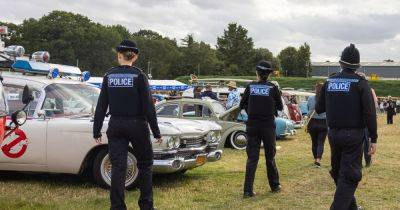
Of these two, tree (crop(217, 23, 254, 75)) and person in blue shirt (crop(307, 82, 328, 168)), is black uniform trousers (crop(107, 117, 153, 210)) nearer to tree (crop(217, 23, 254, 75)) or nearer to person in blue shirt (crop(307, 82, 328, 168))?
person in blue shirt (crop(307, 82, 328, 168))

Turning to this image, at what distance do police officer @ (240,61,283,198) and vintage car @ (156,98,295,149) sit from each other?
654cm

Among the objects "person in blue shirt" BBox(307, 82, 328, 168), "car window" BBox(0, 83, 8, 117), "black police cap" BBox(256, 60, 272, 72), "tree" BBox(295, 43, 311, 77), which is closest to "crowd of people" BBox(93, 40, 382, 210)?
"car window" BBox(0, 83, 8, 117)

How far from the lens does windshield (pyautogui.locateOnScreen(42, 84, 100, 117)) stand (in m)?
8.09

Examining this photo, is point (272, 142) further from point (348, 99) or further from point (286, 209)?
point (348, 99)

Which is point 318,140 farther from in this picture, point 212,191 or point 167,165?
point 167,165

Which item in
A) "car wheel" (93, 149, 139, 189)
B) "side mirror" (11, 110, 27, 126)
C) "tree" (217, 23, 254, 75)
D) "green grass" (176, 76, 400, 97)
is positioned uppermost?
"tree" (217, 23, 254, 75)

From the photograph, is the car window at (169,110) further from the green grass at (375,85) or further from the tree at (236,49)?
the tree at (236,49)

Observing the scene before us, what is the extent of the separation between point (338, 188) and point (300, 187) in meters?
2.80

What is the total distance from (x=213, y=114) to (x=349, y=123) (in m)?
8.91

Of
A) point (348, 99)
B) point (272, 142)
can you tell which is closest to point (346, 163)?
point (348, 99)

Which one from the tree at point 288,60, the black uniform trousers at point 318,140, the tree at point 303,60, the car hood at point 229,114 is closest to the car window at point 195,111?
the car hood at point 229,114

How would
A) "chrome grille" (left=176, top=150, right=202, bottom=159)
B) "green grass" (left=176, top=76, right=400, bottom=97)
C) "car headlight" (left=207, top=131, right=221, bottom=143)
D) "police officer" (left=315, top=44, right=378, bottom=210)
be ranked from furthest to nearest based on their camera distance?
"green grass" (left=176, top=76, right=400, bottom=97) < "car headlight" (left=207, top=131, right=221, bottom=143) < "chrome grille" (left=176, top=150, right=202, bottom=159) < "police officer" (left=315, top=44, right=378, bottom=210)

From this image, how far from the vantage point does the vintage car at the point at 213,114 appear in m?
14.2

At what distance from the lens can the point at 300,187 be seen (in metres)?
8.50
